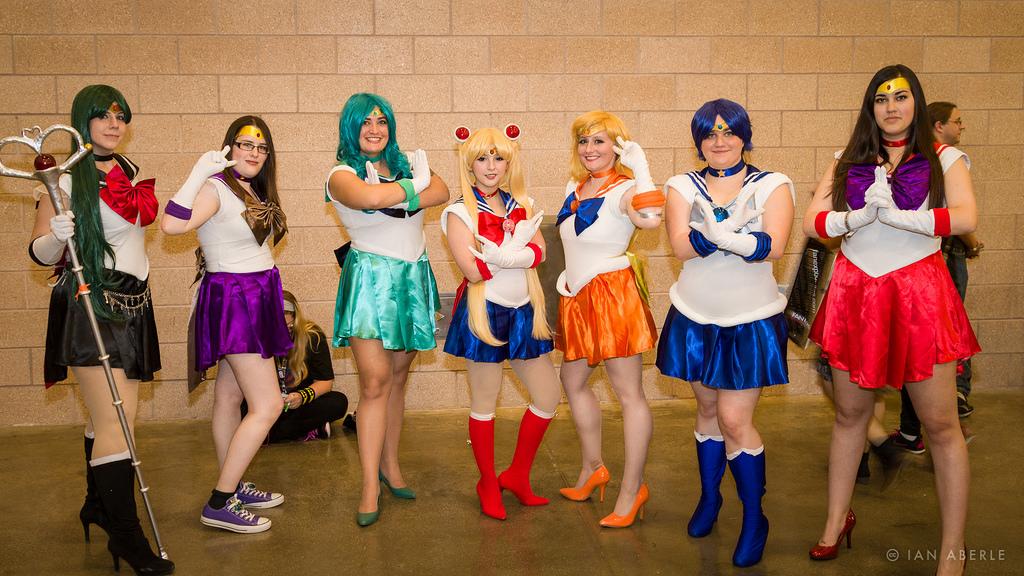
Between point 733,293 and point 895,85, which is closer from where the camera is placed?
point 895,85

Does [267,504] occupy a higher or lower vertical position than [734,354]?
lower

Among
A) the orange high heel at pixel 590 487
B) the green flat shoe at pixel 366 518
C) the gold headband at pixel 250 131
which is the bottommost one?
the green flat shoe at pixel 366 518

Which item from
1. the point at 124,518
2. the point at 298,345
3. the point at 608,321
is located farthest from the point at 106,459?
the point at 608,321

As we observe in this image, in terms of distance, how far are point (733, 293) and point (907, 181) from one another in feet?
1.84

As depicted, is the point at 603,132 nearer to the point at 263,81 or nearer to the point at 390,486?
the point at 390,486

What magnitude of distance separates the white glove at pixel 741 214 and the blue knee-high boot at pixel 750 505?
68 cm

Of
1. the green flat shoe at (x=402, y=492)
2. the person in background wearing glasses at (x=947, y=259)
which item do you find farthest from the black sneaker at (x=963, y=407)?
the green flat shoe at (x=402, y=492)

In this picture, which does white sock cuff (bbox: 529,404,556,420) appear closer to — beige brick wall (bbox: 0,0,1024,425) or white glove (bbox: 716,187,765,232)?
white glove (bbox: 716,187,765,232)

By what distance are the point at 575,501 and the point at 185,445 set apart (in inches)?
79.5

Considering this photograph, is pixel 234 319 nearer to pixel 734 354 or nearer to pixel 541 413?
pixel 541 413

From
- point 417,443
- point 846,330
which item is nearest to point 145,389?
point 417,443

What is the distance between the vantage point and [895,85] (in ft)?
7.65

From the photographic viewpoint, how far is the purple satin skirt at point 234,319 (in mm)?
2816

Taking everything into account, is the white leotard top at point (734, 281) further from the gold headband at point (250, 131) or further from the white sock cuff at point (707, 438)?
the gold headband at point (250, 131)
